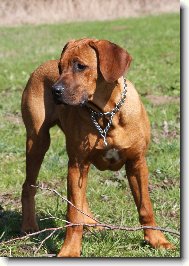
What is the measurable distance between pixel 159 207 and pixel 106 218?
0.51 metres

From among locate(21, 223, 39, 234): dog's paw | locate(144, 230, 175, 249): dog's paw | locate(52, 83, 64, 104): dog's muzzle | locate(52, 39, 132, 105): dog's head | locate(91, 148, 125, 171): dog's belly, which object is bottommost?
locate(144, 230, 175, 249): dog's paw

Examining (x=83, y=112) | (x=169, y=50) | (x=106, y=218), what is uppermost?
(x=169, y=50)

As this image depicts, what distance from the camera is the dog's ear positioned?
3.96m

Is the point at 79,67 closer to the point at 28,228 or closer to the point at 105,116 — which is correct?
the point at 105,116

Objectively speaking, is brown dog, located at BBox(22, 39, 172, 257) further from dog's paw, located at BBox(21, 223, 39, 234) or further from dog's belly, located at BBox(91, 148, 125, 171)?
dog's paw, located at BBox(21, 223, 39, 234)

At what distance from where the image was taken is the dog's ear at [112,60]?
3.96 meters

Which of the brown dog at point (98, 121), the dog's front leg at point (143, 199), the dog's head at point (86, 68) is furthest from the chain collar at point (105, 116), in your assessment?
the dog's front leg at point (143, 199)

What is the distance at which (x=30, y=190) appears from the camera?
→ 195 inches

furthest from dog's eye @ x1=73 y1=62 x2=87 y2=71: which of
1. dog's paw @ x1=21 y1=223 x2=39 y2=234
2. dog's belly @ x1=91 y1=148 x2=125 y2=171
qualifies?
dog's paw @ x1=21 y1=223 x2=39 y2=234

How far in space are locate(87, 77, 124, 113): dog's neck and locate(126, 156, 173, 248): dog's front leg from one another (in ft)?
1.54

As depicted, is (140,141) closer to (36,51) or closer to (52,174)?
(52,174)

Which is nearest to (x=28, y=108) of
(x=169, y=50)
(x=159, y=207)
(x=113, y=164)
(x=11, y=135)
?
(x=113, y=164)

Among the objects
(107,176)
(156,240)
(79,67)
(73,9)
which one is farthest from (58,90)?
(73,9)

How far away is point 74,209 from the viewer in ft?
13.7
